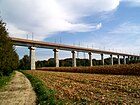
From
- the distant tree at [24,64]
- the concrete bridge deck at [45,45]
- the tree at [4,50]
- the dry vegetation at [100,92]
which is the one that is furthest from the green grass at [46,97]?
the distant tree at [24,64]

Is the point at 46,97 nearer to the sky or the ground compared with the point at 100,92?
nearer to the ground

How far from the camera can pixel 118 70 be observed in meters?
48.8

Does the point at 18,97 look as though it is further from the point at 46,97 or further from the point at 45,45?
the point at 45,45

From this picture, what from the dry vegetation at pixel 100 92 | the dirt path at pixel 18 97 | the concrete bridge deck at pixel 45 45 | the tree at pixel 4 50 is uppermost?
the concrete bridge deck at pixel 45 45

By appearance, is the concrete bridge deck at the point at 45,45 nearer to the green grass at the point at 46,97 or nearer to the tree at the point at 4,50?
the tree at the point at 4,50

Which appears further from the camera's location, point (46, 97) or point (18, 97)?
point (18, 97)

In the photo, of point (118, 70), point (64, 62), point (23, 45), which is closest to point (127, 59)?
point (64, 62)

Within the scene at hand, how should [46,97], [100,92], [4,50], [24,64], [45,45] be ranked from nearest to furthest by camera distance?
[46,97], [100,92], [4,50], [45,45], [24,64]

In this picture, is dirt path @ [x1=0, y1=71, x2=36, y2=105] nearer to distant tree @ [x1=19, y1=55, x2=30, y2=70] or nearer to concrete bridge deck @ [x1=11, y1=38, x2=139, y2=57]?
concrete bridge deck @ [x1=11, y1=38, x2=139, y2=57]

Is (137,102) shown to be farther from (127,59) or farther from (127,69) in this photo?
(127,59)

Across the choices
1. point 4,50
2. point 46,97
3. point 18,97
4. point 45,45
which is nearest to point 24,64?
point 45,45

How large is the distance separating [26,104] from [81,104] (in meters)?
3.64

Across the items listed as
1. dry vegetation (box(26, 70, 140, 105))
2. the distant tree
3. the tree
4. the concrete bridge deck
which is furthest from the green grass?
the distant tree

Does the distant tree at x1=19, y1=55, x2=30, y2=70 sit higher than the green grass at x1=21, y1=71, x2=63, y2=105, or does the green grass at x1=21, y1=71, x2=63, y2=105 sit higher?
the distant tree at x1=19, y1=55, x2=30, y2=70
